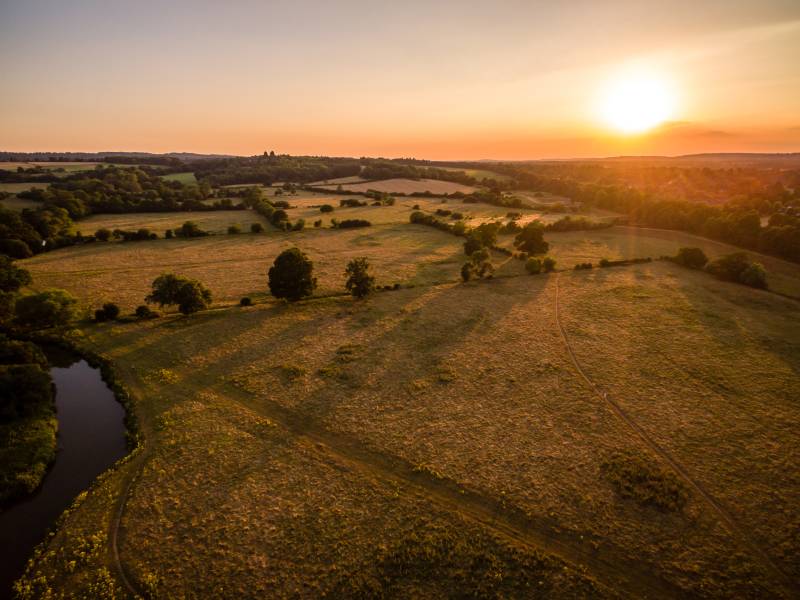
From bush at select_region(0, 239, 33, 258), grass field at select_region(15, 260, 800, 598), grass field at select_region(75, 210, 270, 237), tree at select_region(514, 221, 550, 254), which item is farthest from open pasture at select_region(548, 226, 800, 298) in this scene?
bush at select_region(0, 239, 33, 258)

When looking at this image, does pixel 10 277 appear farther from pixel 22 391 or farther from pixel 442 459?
pixel 442 459

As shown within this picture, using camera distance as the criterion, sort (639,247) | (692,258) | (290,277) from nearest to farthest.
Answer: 1. (290,277)
2. (692,258)
3. (639,247)

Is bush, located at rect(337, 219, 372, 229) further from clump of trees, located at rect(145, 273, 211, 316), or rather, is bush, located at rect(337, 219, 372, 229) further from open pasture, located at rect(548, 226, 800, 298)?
clump of trees, located at rect(145, 273, 211, 316)

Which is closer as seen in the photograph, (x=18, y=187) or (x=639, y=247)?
(x=639, y=247)

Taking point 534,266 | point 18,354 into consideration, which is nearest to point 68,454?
point 18,354

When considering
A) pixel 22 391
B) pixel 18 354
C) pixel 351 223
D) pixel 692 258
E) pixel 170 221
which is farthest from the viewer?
pixel 170 221

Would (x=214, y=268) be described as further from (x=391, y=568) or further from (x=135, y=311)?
(x=391, y=568)
